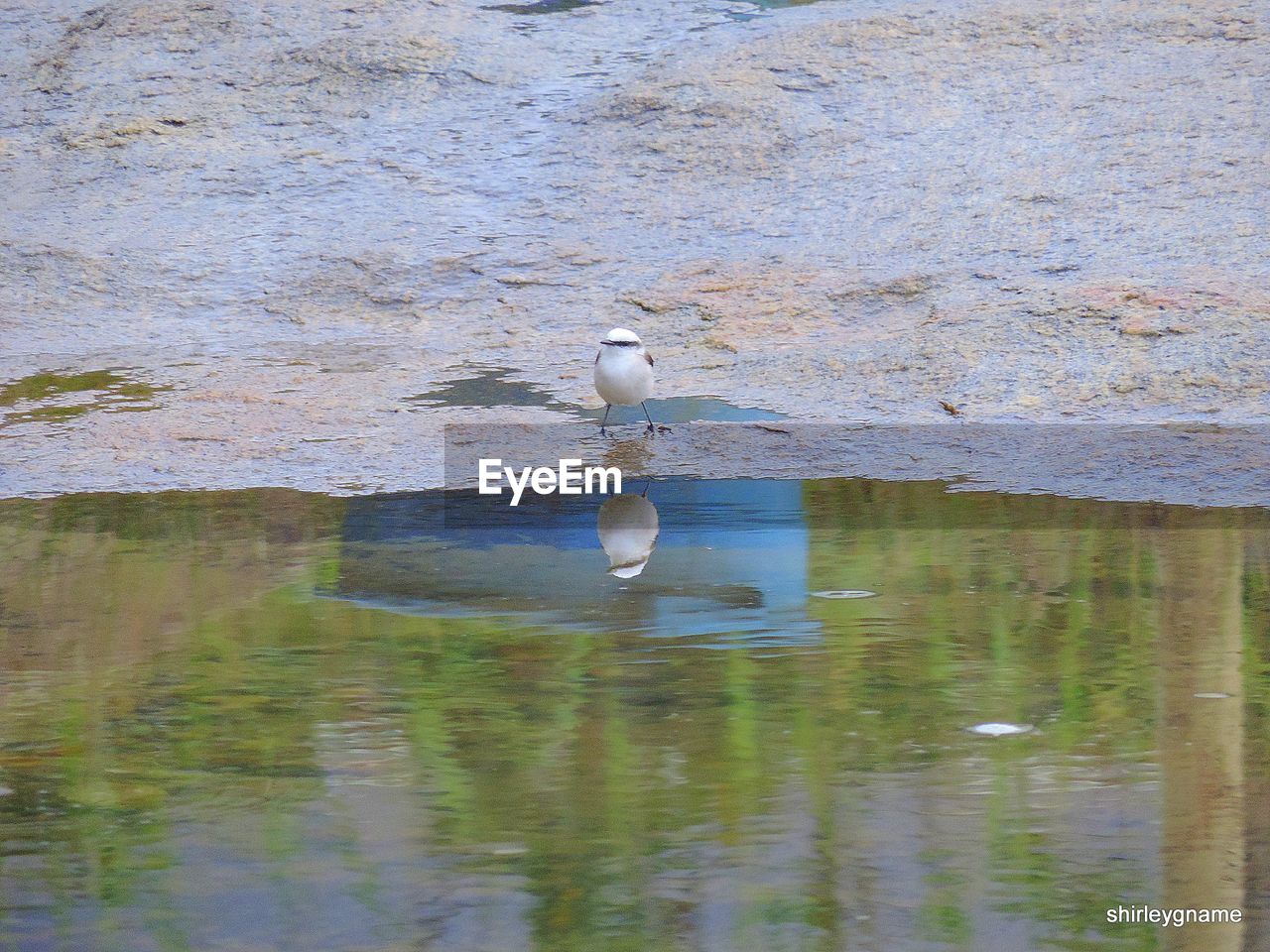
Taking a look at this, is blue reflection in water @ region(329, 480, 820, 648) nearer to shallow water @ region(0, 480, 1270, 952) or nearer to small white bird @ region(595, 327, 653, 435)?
shallow water @ region(0, 480, 1270, 952)

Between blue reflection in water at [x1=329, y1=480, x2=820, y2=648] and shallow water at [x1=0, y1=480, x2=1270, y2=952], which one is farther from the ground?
blue reflection in water at [x1=329, y1=480, x2=820, y2=648]

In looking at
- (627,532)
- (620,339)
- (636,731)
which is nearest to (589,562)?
(627,532)

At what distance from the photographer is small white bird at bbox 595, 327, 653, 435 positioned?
4570mm

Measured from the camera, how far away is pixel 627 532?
12.7 ft

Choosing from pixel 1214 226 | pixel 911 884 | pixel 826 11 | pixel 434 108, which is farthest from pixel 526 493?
pixel 826 11

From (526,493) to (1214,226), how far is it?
3.24 metres

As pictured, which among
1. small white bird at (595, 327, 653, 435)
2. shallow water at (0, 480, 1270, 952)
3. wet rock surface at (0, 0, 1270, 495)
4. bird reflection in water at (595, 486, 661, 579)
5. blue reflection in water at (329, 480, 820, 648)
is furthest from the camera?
wet rock surface at (0, 0, 1270, 495)

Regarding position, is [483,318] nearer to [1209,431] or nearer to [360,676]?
[1209,431]

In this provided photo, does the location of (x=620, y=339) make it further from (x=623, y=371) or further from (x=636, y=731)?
(x=636, y=731)

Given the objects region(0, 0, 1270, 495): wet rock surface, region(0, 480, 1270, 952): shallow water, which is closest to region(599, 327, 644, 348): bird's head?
region(0, 0, 1270, 495): wet rock surface

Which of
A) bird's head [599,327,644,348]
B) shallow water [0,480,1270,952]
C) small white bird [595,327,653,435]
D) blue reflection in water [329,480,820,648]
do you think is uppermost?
bird's head [599,327,644,348]

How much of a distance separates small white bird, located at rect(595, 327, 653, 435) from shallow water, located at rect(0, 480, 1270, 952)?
31.3 inches

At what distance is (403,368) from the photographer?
215 inches

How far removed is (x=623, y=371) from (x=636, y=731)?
210 centimetres
